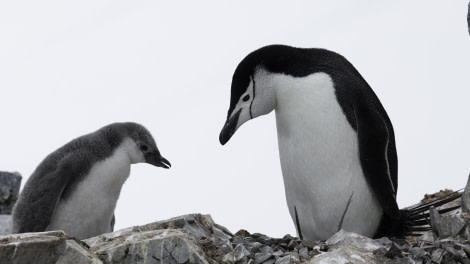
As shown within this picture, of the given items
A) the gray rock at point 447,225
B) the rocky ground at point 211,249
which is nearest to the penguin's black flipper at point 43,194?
the rocky ground at point 211,249

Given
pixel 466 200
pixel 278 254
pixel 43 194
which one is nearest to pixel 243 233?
pixel 278 254

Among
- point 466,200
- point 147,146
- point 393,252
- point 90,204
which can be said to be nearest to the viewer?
point 393,252

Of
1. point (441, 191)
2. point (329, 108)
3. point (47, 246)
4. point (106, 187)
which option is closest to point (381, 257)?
point (329, 108)

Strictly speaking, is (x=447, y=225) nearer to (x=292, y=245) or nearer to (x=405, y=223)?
(x=405, y=223)

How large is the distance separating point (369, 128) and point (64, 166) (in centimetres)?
287

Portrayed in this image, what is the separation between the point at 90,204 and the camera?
6.41 metres

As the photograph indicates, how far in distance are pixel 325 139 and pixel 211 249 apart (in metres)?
1.23

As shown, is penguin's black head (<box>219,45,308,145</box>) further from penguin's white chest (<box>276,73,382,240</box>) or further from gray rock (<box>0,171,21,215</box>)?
gray rock (<box>0,171,21,215</box>)

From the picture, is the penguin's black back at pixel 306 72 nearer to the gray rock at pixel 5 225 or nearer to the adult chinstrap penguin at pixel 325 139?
the adult chinstrap penguin at pixel 325 139

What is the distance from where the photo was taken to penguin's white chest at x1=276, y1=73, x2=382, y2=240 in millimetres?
5219

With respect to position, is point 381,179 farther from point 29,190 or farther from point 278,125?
point 29,190

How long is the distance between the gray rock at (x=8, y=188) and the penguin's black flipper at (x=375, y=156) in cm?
591

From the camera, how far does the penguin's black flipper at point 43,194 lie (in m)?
6.38

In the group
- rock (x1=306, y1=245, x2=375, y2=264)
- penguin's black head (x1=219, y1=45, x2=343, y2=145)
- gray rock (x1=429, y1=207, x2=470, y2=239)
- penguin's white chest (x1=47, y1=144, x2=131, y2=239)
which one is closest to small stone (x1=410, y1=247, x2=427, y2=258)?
rock (x1=306, y1=245, x2=375, y2=264)
